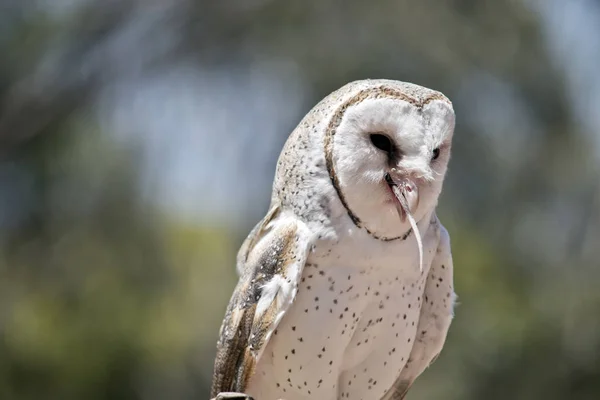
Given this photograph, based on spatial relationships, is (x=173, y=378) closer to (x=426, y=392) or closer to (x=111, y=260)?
(x=111, y=260)

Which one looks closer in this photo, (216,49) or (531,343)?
(531,343)

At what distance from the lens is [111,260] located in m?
4.85

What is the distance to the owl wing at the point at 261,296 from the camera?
143 centimetres

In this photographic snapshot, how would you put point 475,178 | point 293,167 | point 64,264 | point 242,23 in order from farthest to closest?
point 242,23
point 475,178
point 64,264
point 293,167

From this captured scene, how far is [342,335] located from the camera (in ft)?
4.76

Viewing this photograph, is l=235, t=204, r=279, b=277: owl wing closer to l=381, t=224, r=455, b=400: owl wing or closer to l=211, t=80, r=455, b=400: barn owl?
l=211, t=80, r=455, b=400: barn owl

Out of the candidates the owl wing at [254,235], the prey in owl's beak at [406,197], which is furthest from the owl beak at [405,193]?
the owl wing at [254,235]

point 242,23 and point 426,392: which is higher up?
point 242,23

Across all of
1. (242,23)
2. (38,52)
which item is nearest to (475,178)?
(242,23)

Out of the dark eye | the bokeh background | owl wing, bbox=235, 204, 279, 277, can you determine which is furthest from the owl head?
the bokeh background

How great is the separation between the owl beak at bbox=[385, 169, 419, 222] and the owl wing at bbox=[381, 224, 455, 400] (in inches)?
7.9

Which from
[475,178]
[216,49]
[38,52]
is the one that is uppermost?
[216,49]

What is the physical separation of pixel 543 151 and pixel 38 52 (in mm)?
3309

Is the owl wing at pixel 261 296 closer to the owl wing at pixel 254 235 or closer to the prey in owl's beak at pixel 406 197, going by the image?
the owl wing at pixel 254 235
